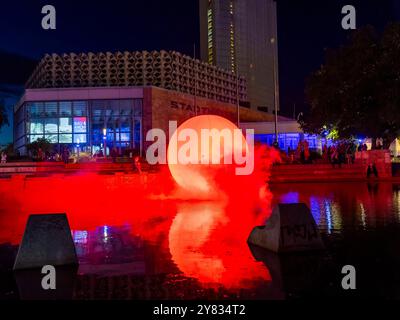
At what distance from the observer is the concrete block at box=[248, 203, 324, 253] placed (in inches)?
322

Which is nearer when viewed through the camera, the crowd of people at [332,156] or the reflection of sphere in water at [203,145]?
the reflection of sphere in water at [203,145]

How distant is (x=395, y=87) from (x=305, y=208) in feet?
70.6

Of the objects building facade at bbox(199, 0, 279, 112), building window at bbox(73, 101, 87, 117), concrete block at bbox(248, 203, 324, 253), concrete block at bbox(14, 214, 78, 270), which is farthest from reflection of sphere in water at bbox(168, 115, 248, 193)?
building facade at bbox(199, 0, 279, 112)

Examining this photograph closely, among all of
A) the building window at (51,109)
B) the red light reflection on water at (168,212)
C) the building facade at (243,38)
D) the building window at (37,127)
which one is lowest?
the red light reflection on water at (168,212)

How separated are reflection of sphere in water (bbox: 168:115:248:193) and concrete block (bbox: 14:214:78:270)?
427 inches

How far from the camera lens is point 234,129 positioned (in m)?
19.0

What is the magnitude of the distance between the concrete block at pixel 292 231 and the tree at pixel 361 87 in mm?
20582

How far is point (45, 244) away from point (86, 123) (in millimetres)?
65702

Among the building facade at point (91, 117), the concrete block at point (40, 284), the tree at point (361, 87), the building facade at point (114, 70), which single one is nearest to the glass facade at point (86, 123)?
the building facade at point (91, 117)

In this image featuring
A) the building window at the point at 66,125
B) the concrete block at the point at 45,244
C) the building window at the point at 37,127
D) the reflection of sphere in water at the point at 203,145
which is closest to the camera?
the concrete block at the point at 45,244

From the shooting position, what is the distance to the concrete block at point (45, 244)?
7.35 metres

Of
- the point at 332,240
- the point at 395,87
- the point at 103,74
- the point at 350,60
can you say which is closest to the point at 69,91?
the point at 103,74

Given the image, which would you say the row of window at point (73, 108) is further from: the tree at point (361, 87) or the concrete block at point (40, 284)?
the concrete block at point (40, 284)
